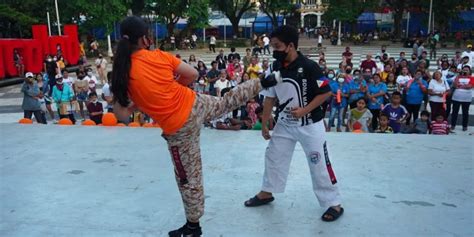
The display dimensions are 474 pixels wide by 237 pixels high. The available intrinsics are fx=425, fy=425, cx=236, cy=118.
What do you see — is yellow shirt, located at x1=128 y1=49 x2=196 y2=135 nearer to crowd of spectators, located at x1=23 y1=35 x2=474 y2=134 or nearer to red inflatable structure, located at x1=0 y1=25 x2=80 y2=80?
crowd of spectators, located at x1=23 y1=35 x2=474 y2=134

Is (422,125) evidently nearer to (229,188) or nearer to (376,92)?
(376,92)

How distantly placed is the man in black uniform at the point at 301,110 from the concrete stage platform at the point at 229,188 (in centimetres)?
28

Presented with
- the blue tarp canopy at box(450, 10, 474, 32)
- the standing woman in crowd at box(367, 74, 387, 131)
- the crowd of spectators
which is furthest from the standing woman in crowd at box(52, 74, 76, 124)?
the blue tarp canopy at box(450, 10, 474, 32)

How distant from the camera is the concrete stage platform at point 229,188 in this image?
3.21 m

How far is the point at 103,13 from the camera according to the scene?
85.1 ft

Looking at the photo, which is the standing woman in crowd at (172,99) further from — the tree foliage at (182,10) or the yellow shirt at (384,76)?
the tree foliage at (182,10)

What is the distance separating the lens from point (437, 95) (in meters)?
8.45

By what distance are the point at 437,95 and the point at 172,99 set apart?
721 centimetres

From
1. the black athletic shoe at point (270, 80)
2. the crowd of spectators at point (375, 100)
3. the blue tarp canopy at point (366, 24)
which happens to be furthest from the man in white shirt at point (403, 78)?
the blue tarp canopy at point (366, 24)

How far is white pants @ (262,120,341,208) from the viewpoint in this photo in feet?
10.8

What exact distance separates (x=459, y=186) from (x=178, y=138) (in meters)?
2.73

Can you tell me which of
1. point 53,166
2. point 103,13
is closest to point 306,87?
point 53,166

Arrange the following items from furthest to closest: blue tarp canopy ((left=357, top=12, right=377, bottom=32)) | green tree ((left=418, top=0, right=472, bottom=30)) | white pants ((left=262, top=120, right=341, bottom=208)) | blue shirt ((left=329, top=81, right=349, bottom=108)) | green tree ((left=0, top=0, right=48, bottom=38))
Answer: blue tarp canopy ((left=357, top=12, right=377, bottom=32)) → green tree ((left=418, top=0, right=472, bottom=30)) → green tree ((left=0, top=0, right=48, bottom=38)) → blue shirt ((left=329, top=81, right=349, bottom=108)) → white pants ((left=262, top=120, right=341, bottom=208))

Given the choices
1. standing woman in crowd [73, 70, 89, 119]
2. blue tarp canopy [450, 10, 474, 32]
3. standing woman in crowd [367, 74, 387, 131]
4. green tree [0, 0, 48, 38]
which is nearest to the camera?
standing woman in crowd [367, 74, 387, 131]
